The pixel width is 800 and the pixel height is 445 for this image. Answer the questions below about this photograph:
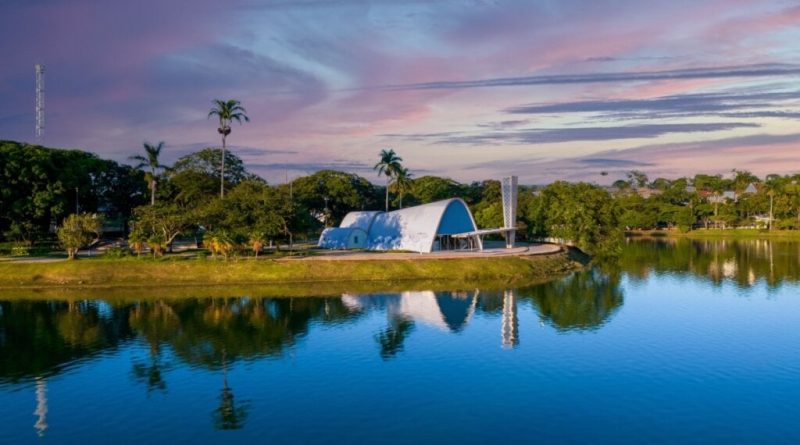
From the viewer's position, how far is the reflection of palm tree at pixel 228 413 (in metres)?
26.5

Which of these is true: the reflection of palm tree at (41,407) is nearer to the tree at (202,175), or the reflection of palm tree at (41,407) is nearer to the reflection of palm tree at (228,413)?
the reflection of palm tree at (228,413)

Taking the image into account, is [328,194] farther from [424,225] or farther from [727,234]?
[727,234]

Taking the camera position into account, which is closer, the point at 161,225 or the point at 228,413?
the point at 228,413

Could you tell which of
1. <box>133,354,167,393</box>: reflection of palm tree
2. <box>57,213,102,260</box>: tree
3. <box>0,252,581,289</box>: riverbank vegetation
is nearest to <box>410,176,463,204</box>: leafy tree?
<box>0,252,581,289</box>: riverbank vegetation

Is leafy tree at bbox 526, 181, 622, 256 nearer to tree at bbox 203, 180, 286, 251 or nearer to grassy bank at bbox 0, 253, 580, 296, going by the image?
grassy bank at bbox 0, 253, 580, 296

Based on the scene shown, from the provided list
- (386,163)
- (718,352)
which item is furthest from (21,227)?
(718,352)

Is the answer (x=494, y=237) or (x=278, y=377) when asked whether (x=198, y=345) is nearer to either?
(x=278, y=377)

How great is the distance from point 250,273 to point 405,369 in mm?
37207

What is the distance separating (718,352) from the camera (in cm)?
3744

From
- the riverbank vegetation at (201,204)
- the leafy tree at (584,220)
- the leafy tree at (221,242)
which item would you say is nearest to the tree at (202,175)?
the riverbank vegetation at (201,204)

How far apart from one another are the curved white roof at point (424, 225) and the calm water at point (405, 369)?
23.5 meters

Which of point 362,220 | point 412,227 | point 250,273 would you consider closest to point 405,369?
point 250,273

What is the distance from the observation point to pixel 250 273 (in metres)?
68.0

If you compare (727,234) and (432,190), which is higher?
(432,190)
